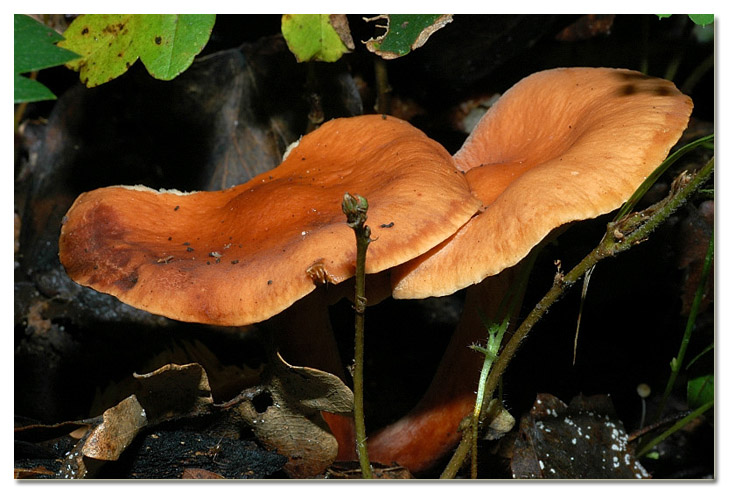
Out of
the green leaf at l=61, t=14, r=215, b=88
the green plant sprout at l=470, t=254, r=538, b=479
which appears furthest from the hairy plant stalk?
the green leaf at l=61, t=14, r=215, b=88

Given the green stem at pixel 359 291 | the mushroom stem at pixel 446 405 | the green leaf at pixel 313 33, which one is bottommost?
the mushroom stem at pixel 446 405

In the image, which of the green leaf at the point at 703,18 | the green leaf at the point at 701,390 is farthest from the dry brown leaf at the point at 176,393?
the green leaf at the point at 703,18

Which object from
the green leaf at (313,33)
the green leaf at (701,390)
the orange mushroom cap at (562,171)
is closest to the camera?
the orange mushroom cap at (562,171)

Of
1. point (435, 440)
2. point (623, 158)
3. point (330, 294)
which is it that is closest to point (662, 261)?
point (623, 158)

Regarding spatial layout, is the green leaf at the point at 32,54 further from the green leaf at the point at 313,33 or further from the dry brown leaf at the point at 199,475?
the dry brown leaf at the point at 199,475

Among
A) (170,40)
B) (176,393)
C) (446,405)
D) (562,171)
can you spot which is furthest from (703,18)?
(176,393)

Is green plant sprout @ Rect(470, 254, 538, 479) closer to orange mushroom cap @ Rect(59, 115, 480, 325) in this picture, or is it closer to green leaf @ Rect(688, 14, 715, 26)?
orange mushroom cap @ Rect(59, 115, 480, 325)
